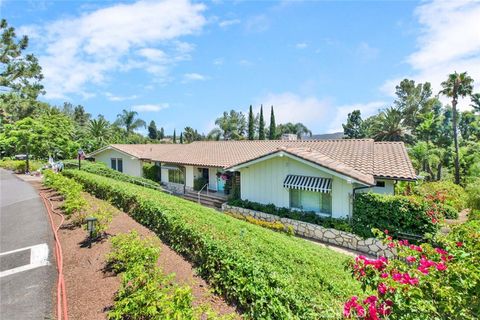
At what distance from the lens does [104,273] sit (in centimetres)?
706

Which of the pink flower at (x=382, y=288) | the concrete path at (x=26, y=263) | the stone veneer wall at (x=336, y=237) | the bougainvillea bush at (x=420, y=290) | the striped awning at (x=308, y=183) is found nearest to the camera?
the bougainvillea bush at (x=420, y=290)

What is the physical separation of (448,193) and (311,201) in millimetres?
16129

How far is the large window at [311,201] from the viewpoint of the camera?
657 inches

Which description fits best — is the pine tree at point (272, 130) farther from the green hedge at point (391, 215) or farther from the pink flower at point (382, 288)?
the pink flower at point (382, 288)

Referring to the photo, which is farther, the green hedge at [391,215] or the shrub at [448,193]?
the shrub at [448,193]

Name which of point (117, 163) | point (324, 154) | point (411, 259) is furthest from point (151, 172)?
point (411, 259)

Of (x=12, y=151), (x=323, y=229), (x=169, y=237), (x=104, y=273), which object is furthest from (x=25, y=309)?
(x=12, y=151)

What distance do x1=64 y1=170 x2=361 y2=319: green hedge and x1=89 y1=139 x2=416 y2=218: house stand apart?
247 inches

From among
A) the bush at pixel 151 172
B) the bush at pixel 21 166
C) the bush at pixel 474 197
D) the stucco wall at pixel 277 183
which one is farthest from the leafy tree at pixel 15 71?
the bush at pixel 474 197

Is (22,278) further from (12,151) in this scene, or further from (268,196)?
(12,151)

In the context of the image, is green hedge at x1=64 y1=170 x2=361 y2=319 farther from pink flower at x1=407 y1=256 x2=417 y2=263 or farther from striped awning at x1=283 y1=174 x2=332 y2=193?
striped awning at x1=283 y1=174 x2=332 y2=193

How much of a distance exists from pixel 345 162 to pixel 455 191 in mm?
15117

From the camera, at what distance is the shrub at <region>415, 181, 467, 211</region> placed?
22062mm

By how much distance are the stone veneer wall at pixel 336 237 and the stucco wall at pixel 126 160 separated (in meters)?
20.8
